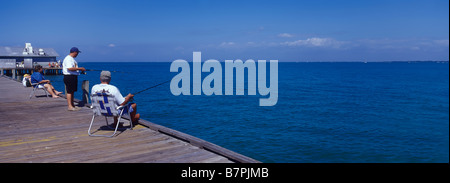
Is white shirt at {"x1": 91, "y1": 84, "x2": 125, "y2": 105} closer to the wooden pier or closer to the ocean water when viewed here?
the wooden pier

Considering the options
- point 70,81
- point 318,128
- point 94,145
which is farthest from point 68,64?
point 318,128

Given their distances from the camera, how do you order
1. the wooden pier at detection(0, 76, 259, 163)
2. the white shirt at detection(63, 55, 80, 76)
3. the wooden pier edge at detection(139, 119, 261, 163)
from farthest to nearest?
the white shirt at detection(63, 55, 80, 76), the wooden pier at detection(0, 76, 259, 163), the wooden pier edge at detection(139, 119, 261, 163)

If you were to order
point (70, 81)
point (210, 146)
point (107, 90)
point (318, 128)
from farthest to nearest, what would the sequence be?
point (318, 128), point (70, 81), point (107, 90), point (210, 146)

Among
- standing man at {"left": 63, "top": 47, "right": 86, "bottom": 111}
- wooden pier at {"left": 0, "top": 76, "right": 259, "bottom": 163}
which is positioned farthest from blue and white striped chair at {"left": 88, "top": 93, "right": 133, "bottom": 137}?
standing man at {"left": 63, "top": 47, "right": 86, "bottom": 111}

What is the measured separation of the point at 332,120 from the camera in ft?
63.6

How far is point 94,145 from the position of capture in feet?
18.1

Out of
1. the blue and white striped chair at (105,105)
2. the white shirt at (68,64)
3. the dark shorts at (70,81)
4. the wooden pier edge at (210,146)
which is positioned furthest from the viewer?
the dark shorts at (70,81)

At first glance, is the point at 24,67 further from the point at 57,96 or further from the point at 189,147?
the point at 189,147

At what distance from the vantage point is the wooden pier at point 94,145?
4.79m

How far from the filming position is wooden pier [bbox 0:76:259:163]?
479 centimetres

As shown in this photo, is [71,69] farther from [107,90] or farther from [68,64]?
[107,90]

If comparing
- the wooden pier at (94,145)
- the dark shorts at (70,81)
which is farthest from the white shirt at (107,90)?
the dark shorts at (70,81)

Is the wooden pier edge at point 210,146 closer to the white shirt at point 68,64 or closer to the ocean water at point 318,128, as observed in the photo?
the white shirt at point 68,64
